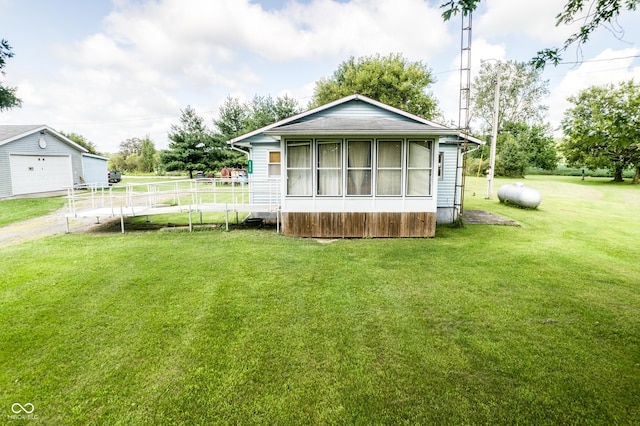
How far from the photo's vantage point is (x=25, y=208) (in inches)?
490

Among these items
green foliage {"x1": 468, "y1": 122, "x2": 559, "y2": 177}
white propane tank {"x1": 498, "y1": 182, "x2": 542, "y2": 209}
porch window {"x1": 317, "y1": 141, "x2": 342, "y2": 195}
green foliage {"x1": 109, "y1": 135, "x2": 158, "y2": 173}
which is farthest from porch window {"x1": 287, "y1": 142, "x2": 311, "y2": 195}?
green foliage {"x1": 109, "y1": 135, "x2": 158, "y2": 173}

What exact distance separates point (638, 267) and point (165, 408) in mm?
8087

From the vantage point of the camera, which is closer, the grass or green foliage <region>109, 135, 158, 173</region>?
the grass

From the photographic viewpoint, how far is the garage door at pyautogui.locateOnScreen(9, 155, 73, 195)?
16.2 m

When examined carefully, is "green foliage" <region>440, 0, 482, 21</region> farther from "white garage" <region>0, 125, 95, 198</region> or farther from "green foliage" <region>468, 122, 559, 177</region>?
"green foliage" <region>468, 122, 559, 177</region>

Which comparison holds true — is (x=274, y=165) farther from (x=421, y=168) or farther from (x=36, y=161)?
(x=36, y=161)

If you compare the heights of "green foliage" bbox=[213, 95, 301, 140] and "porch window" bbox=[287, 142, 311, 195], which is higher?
"green foliage" bbox=[213, 95, 301, 140]

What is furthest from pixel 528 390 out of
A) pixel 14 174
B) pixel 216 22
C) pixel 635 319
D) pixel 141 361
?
pixel 14 174

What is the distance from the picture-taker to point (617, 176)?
27.0m

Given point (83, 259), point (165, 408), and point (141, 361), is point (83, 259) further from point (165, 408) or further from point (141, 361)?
point (165, 408)

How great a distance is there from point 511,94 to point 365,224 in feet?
125

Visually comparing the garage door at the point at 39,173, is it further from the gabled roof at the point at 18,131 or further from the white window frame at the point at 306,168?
the white window frame at the point at 306,168

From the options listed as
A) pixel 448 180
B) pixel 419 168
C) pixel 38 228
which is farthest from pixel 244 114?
pixel 419 168

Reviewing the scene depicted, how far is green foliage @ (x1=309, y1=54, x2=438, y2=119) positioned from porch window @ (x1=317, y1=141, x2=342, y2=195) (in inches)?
941
